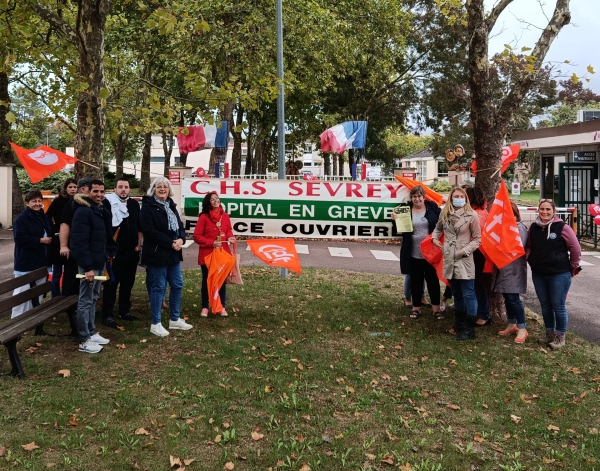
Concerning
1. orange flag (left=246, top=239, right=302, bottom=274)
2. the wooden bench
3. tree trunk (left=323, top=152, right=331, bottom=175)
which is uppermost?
tree trunk (left=323, top=152, right=331, bottom=175)

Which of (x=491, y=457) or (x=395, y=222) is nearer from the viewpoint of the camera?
(x=491, y=457)

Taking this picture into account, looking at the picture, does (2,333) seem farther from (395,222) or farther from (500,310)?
(500,310)

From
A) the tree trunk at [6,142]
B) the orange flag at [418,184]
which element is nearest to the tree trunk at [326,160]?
the tree trunk at [6,142]

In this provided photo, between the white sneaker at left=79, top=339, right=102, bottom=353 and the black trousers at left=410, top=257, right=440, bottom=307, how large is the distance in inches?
165

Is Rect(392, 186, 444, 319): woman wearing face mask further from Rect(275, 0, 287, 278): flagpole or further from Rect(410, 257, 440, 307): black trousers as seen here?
Rect(275, 0, 287, 278): flagpole

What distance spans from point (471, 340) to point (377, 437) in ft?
9.77

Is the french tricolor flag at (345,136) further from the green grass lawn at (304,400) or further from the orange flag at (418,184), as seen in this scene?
the green grass lawn at (304,400)

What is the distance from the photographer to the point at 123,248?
7.70m

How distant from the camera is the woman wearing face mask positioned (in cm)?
793

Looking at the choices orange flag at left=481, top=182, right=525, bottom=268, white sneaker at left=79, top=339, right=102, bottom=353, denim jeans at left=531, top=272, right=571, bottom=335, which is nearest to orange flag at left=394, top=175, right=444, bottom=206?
orange flag at left=481, top=182, right=525, bottom=268

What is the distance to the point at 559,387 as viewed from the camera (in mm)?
5684

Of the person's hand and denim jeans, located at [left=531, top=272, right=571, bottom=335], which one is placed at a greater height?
the person's hand

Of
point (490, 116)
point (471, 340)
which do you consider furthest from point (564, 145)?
point (471, 340)

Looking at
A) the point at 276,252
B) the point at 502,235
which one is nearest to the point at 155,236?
the point at 276,252
